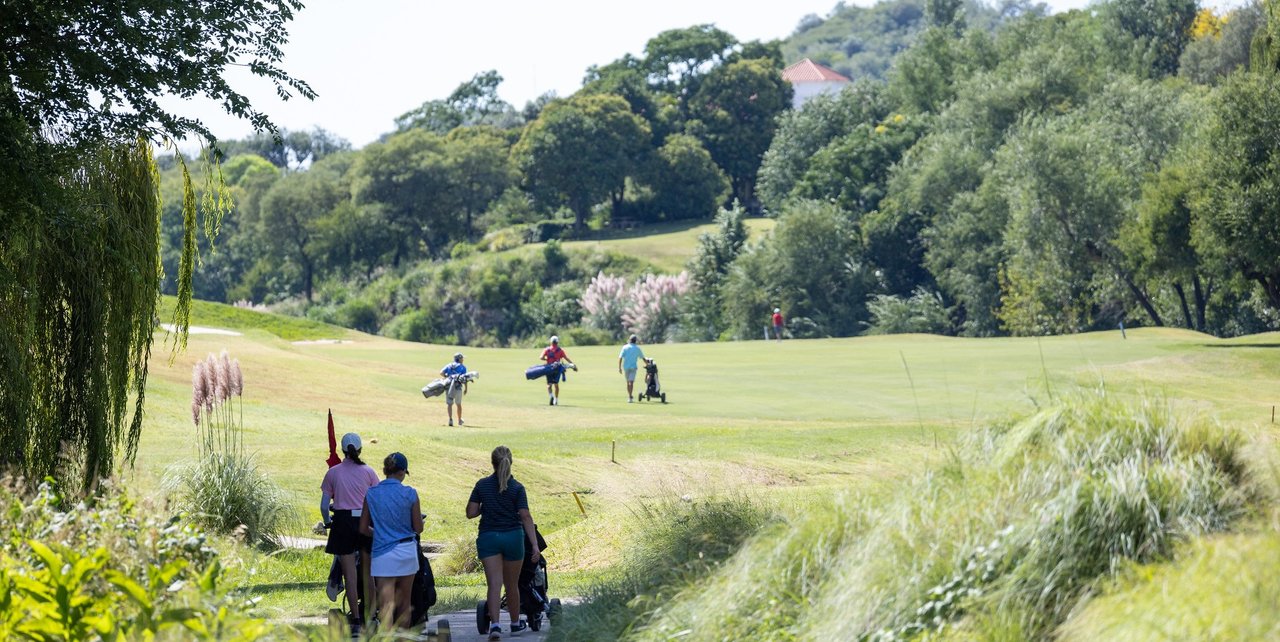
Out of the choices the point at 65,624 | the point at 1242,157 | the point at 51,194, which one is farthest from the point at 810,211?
the point at 65,624

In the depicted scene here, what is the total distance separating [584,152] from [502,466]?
101 meters

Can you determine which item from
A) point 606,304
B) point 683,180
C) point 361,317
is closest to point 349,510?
point 606,304

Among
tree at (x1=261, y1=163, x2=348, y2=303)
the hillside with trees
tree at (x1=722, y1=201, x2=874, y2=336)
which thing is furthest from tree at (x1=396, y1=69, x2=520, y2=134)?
tree at (x1=722, y1=201, x2=874, y2=336)

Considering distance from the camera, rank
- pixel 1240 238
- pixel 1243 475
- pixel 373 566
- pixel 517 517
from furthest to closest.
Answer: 1. pixel 1240 238
2. pixel 517 517
3. pixel 373 566
4. pixel 1243 475

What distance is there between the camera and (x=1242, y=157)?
158 feet

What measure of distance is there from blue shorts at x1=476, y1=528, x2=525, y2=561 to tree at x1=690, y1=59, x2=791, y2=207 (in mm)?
109454

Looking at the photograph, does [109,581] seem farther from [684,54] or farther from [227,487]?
[684,54]

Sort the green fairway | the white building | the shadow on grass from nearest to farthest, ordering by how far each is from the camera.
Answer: the green fairway < the shadow on grass < the white building

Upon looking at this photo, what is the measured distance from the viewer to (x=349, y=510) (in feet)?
39.2

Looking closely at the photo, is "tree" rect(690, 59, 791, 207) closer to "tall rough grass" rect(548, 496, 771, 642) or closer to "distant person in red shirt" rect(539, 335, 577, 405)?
"distant person in red shirt" rect(539, 335, 577, 405)

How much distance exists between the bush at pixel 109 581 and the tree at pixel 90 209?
467 cm

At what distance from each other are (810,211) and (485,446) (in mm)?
55564

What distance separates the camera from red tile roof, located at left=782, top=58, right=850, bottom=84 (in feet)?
562

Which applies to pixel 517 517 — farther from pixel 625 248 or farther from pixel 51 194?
pixel 625 248
